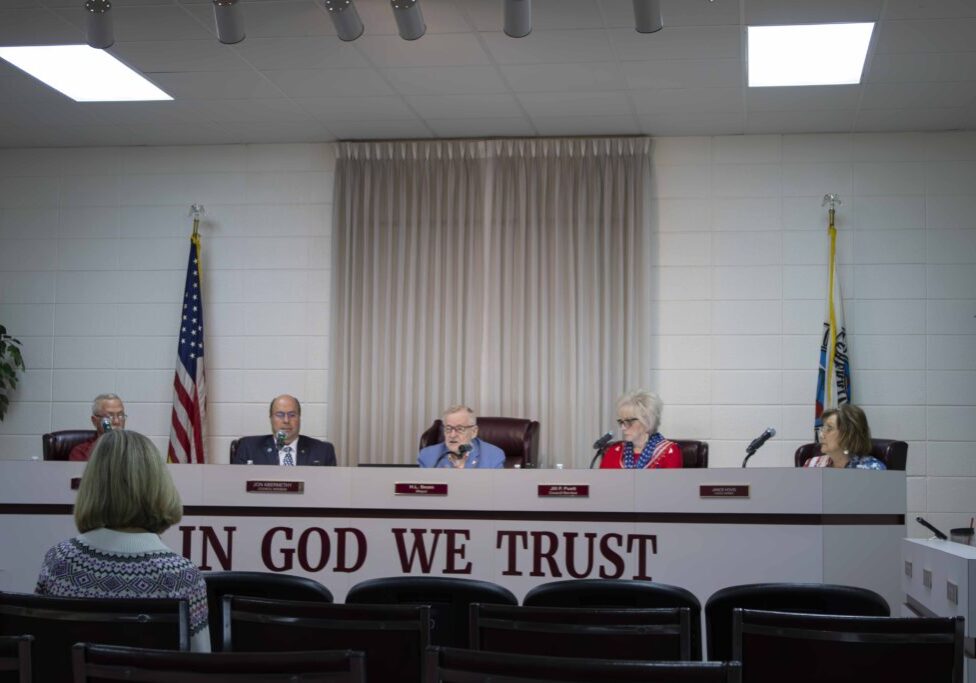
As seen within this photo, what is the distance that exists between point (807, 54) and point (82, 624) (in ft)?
16.6

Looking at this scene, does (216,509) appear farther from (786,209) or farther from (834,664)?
(786,209)

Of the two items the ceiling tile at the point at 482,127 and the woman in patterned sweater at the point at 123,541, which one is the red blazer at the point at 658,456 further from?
the woman in patterned sweater at the point at 123,541

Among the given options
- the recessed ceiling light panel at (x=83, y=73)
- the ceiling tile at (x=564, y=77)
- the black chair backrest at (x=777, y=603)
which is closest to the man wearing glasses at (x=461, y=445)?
the ceiling tile at (x=564, y=77)

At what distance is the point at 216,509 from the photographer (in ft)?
17.8

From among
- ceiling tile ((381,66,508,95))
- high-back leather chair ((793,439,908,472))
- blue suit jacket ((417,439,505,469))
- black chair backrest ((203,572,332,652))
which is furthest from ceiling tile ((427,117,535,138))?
black chair backrest ((203,572,332,652))

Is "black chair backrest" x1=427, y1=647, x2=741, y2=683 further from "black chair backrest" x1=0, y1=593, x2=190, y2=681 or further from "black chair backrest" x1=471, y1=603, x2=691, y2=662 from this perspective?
"black chair backrest" x1=0, y1=593, x2=190, y2=681

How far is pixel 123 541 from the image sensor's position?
288 cm

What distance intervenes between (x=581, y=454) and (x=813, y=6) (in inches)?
134

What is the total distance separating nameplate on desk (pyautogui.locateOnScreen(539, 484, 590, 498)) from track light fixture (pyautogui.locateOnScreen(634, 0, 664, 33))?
2070 mm

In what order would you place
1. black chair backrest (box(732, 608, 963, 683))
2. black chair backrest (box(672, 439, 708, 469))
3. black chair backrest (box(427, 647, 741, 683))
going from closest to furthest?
black chair backrest (box(427, 647, 741, 683))
black chair backrest (box(732, 608, 963, 683))
black chair backrest (box(672, 439, 708, 469))

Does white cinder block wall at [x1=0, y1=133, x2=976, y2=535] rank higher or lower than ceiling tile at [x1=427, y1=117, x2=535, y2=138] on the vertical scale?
lower

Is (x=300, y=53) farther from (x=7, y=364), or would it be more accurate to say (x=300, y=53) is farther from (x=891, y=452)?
(x=891, y=452)

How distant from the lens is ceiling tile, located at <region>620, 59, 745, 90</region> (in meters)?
6.45

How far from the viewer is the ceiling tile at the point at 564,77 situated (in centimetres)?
656
